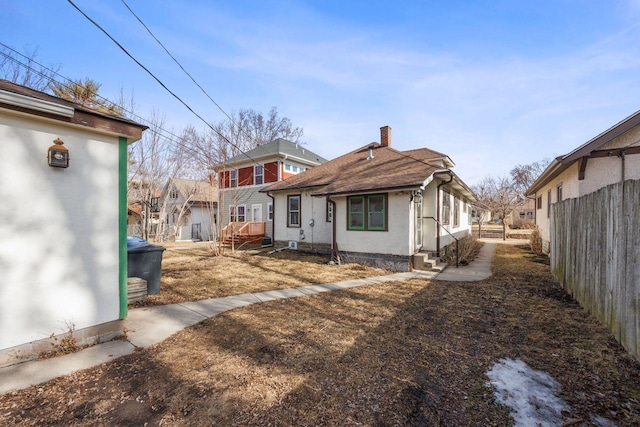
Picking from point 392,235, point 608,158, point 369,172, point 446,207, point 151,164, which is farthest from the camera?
point 151,164

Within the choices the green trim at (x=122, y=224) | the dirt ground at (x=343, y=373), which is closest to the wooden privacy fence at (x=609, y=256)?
the dirt ground at (x=343, y=373)

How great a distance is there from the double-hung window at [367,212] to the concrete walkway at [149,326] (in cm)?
210

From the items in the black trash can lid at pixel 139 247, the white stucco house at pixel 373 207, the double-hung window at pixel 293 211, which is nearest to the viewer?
the black trash can lid at pixel 139 247

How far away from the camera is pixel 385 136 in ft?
47.3

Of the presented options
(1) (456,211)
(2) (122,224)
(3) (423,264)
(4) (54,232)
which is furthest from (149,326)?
(1) (456,211)

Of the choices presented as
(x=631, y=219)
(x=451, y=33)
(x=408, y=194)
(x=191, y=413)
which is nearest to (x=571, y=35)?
(x=451, y=33)

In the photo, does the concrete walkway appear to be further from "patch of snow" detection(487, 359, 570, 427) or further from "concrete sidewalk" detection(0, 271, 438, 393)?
"patch of snow" detection(487, 359, 570, 427)

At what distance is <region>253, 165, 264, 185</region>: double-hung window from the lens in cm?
1980

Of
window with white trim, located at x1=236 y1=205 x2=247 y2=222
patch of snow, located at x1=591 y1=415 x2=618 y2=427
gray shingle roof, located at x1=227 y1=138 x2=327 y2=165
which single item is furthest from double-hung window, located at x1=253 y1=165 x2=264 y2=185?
patch of snow, located at x1=591 y1=415 x2=618 y2=427

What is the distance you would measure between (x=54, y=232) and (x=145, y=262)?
2729 millimetres

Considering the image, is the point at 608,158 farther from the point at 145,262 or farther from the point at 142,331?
the point at 145,262

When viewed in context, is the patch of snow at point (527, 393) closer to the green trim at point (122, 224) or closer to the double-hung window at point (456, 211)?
the green trim at point (122, 224)

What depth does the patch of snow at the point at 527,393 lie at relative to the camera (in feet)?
7.57

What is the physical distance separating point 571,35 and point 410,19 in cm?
459
